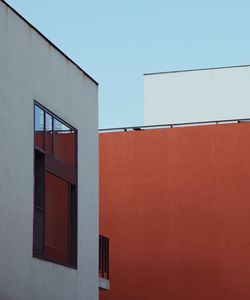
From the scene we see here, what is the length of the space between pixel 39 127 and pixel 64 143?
4.95 feet

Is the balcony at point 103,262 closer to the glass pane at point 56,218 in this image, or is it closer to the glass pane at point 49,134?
the glass pane at point 56,218

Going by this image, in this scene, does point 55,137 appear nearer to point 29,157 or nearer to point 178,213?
point 29,157

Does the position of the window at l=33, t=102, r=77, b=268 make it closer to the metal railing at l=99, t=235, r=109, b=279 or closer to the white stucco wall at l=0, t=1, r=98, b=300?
the white stucco wall at l=0, t=1, r=98, b=300

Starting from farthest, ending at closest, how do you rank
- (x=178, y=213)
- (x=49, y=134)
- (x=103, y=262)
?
1. (x=178, y=213)
2. (x=103, y=262)
3. (x=49, y=134)

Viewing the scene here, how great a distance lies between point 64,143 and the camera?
61.1 ft

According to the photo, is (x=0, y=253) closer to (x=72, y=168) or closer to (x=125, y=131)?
(x=72, y=168)

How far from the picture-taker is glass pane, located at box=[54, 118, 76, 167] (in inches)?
709

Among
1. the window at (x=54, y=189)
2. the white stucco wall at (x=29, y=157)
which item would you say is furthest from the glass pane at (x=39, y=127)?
the white stucco wall at (x=29, y=157)

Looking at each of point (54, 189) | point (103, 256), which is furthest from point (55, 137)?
point (103, 256)

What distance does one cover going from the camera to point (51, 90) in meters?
17.8

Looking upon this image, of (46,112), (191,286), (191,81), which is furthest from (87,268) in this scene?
(191,81)

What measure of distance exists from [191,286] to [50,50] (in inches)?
364

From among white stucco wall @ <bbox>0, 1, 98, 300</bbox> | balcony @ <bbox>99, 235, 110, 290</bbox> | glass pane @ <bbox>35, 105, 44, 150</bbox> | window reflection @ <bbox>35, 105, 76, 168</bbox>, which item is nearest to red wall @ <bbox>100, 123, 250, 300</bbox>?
balcony @ <bbox>99, 235, 110, 290</bbox>

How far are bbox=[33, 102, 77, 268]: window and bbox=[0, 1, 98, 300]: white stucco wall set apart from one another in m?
0.22
